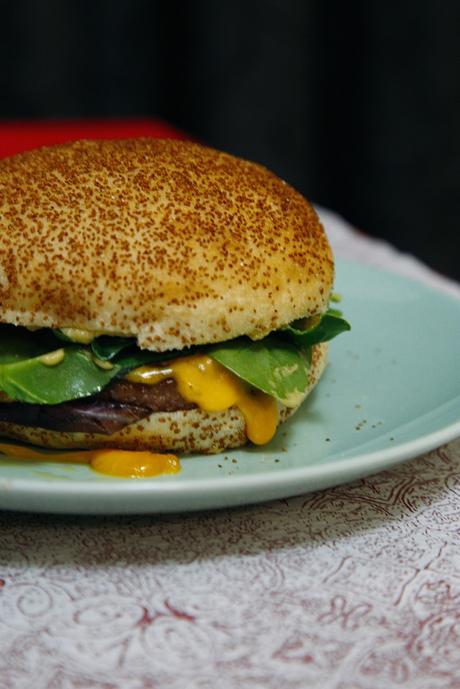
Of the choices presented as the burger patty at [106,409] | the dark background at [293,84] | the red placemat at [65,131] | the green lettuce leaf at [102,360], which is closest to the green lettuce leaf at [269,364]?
the green lettuce leaf at [102,360]

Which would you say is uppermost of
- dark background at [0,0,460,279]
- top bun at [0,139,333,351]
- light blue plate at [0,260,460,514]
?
top bun at [0,139,333,351]

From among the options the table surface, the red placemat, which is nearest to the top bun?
the table surface

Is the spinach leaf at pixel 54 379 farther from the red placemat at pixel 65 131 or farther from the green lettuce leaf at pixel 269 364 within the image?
the red placemat at pixel 65 131

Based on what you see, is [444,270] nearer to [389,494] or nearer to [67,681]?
[389,494]

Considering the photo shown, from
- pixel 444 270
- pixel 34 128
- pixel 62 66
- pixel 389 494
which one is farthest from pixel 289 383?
pixel 62 66

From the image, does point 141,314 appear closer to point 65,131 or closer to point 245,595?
point 245,595

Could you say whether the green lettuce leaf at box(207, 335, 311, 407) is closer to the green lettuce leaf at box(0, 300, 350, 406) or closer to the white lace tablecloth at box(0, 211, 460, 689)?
the green lettuce leaf at box(0, 300, 350, 406)
